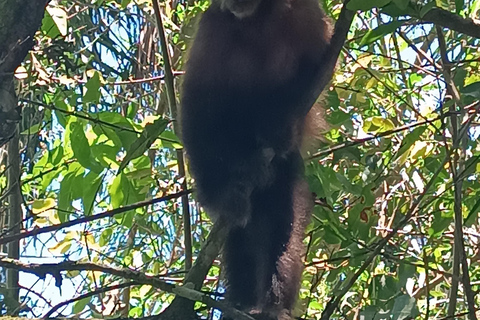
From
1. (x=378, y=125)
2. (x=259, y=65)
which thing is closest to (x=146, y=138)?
(x=259, y=65)

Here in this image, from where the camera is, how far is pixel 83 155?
2.08m

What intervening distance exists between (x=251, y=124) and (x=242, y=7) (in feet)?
1.21

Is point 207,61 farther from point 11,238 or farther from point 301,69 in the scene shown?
point 11,238

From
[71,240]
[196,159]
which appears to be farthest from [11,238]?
[71,240]

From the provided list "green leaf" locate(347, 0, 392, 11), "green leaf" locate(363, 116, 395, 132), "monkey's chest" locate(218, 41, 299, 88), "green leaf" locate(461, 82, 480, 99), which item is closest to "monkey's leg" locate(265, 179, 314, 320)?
"monkey's chest" locate(218, 41, 299, 88)

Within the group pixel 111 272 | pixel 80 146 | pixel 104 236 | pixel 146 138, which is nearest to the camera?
pixel 111 272

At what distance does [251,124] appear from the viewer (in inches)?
92.2

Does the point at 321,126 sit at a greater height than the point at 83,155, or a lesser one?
greater

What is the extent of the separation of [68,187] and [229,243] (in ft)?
1.75

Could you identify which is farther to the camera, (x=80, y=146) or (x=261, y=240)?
(x=261, y=240)

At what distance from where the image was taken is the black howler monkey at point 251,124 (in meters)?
2.26

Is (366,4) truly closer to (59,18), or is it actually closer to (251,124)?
(251,124)

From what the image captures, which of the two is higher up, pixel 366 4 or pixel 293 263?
pixel 366 4

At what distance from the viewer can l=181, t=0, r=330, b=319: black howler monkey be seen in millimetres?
2256
